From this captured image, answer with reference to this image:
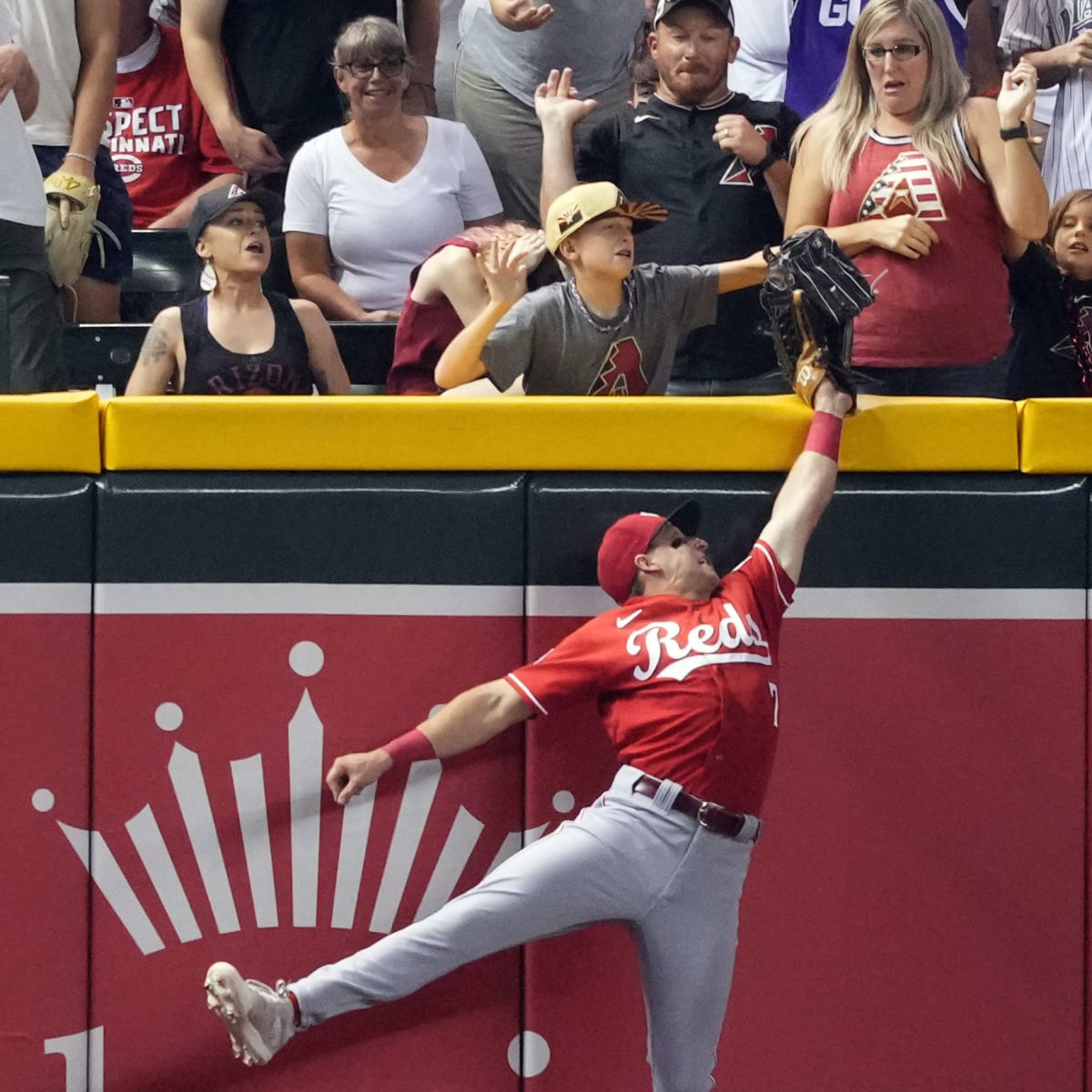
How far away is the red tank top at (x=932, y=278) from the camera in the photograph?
4.47 m

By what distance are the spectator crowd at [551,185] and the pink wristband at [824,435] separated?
0.59 metres

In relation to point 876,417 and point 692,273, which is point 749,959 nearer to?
point 876,417

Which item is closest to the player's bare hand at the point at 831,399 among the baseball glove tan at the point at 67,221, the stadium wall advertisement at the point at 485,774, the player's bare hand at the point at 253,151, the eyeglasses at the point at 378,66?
the stadium wall advertisement at the point at 485,774

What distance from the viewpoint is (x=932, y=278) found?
448cm

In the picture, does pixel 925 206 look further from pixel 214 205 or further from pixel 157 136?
pixel 157 136

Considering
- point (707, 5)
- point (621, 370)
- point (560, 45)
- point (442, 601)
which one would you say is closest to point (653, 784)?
point (442, 601)

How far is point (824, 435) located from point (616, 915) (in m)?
1.16

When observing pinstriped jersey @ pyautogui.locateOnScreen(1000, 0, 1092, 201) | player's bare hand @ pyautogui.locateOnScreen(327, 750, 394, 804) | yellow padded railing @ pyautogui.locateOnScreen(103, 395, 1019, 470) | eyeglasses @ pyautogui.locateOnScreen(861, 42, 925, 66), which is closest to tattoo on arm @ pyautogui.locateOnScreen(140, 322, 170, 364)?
yellow padded railing @ pyautogui.locateOnScreen(103, 395, 1019, 470)

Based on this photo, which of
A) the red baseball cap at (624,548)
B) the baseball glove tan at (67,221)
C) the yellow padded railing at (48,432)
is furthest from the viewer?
the baseball glove tan at (67,221)

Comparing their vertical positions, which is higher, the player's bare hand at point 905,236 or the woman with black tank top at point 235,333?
the player's bare hand at point 905,236

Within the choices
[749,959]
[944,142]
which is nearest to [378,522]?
[749,959]

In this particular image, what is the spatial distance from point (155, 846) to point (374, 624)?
0.72 metres

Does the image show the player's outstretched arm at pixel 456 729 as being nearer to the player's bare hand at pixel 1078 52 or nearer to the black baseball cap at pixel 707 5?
the black baseball cap at pixel 707 5

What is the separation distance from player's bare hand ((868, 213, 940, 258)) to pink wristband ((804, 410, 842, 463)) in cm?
72
